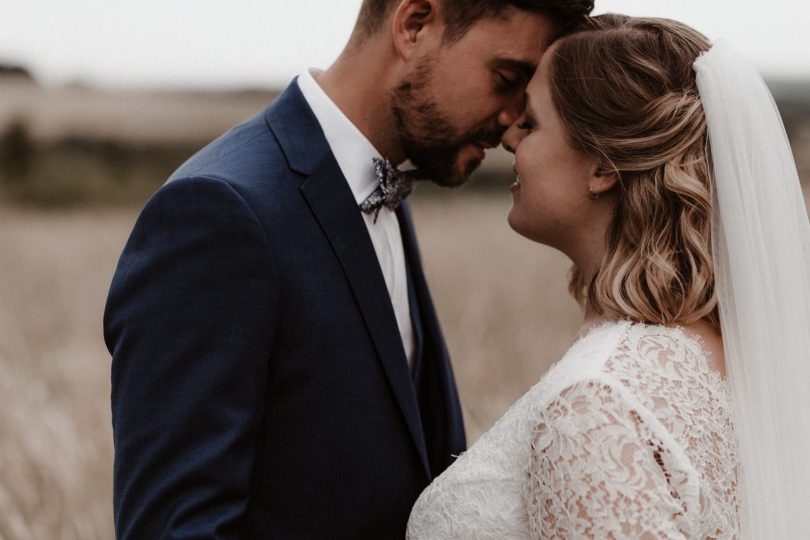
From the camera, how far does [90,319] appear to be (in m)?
6.32

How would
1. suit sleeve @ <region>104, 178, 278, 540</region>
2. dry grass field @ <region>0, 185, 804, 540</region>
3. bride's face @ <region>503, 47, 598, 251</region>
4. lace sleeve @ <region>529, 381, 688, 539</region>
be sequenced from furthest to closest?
dry grass field @ <region>0, 185, 804, 540</region> → bride's face @ <region>503, 47, 598, 251</region> → suit sleeve @ <region>104, 178, 278, 540</region> → lace sleeve @ <region>529, 381, 688, 539</region>

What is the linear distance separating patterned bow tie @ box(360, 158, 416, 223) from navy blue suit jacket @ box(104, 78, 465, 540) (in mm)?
224

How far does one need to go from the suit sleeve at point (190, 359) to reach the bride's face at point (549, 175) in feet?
2.58

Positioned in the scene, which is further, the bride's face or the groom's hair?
the groom's hair

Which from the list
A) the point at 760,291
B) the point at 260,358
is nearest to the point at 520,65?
the point at 760,291

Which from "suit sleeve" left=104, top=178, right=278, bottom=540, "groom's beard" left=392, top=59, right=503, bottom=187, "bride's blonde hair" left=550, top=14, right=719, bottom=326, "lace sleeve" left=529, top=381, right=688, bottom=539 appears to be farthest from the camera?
"groom's beard" left=392, top=59, right=503, bottom=187

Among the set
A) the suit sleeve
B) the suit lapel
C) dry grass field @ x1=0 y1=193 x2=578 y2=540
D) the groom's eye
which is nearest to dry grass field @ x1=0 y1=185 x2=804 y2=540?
dry grass field @ x1=0 y1=193 x2=578 y2=540

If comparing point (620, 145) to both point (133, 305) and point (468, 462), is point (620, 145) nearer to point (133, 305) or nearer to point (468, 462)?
point (468, 462)

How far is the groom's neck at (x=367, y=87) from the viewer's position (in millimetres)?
2709

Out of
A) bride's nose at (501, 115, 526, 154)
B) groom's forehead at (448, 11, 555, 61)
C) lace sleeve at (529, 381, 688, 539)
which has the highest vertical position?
groom's forehead at (448, 11, 555, 61)

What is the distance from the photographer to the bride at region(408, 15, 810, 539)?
2096 mm

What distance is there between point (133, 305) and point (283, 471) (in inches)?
22.2

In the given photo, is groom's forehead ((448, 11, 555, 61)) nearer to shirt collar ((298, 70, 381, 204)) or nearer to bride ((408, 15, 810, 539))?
bride ((408, 15, 810, 539))

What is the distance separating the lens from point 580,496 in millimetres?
1965
